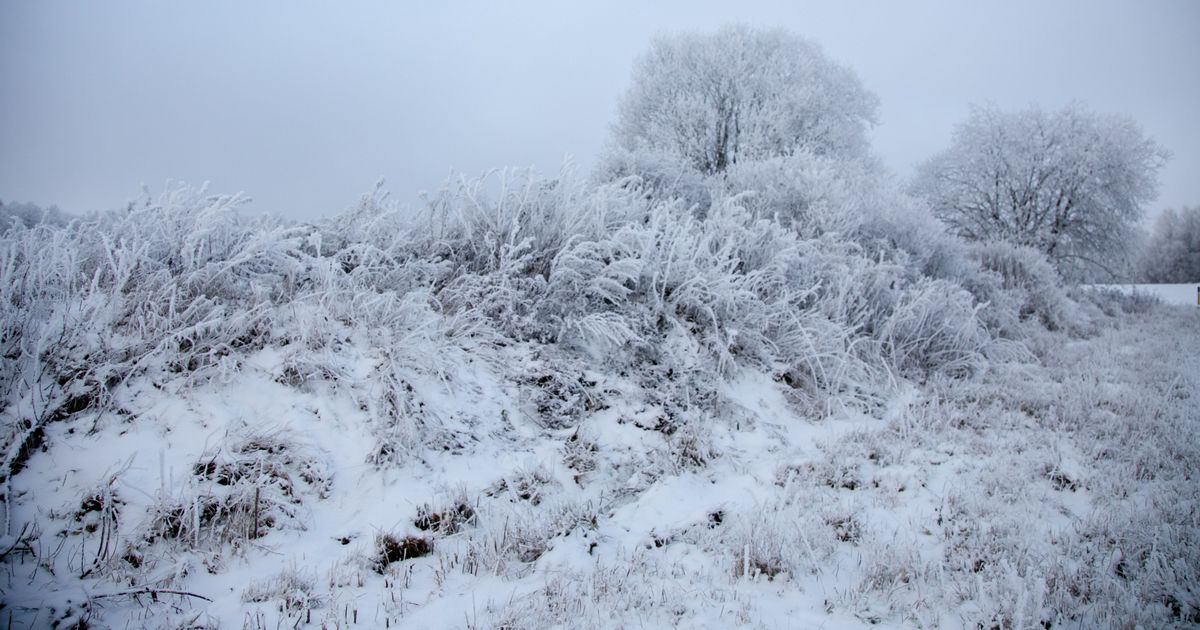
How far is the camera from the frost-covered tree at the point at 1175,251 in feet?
107

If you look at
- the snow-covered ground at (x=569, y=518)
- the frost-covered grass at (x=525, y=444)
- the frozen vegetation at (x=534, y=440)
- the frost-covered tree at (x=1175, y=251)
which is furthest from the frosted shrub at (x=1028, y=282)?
→ the frost-covered tree at (x=1175, y=251)

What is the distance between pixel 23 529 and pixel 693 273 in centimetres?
446

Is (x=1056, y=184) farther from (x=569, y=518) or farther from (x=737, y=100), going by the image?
Result: (x=569, y=518)

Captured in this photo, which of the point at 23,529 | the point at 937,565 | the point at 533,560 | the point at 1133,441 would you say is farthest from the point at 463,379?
the point at 1133,441

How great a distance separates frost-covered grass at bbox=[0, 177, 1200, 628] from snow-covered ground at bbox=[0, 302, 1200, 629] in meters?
0.02

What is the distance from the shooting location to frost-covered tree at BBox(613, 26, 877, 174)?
51.4 ft

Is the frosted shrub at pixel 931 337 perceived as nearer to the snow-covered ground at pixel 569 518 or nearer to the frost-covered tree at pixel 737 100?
the snow-covered ground at pixel 569 518

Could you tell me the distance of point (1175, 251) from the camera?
3412 centimetres

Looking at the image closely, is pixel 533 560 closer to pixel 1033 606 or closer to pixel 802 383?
pixel 1033 606

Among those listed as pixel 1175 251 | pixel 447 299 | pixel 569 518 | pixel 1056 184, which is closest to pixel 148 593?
pixel 569 518

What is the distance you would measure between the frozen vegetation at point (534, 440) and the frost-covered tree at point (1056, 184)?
16.1 m

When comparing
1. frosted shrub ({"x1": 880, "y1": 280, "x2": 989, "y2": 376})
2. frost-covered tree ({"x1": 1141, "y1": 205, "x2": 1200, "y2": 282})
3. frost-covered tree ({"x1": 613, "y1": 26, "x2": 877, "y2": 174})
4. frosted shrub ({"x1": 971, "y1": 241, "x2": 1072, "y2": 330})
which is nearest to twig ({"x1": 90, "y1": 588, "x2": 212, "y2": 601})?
frosted shrub ({"x1": 880, "y1": 280, "x2": 989, "y2": 376})

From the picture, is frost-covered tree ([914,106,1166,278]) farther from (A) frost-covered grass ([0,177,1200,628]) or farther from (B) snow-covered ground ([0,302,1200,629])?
(B) snow-covered ground ([0,302,1200,629])

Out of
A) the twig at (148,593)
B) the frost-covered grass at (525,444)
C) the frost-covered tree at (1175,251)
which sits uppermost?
the frost-covered tree at (1175,251)
